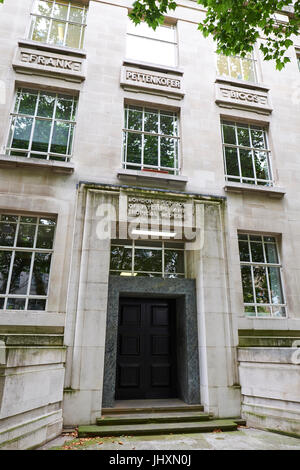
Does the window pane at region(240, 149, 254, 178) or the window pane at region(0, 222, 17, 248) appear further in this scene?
the window pane at region(240, 149, 254, 178)

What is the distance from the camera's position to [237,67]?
10570mm

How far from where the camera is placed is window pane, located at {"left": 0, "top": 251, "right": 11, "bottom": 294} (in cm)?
670

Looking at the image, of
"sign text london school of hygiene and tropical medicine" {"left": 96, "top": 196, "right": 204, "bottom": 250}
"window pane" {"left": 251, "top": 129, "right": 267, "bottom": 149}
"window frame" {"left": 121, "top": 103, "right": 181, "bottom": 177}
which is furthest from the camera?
"window pane" {"left": 251, "top": 129, "right": 267, "bottom": 149}

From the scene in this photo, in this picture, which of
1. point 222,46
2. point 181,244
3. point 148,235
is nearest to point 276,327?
point 181,244

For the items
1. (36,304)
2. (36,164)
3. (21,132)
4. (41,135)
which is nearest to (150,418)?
(36,304)

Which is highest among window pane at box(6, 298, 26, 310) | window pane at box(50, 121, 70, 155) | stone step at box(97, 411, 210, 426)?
window pane at box(50, 121, 70, 155)

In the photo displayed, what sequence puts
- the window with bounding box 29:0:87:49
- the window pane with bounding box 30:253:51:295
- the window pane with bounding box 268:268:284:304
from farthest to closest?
1. the window with bounding box 29:0:87:49
2. the window pane with bounding box 268:268:284:304
3. the window pane with bounding box 30:253:51:295

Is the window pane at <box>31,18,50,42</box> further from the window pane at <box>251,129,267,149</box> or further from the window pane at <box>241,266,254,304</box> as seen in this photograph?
the window pane at <box>241,266,254,304</box>

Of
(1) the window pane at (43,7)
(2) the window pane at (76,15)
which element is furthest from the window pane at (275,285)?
(1) the window pane at (43,7)

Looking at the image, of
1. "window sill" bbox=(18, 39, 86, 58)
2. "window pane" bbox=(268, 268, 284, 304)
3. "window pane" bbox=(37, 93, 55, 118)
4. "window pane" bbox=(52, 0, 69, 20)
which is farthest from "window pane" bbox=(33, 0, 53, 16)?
"window pane" bbox=(268, 268, 284, 304)

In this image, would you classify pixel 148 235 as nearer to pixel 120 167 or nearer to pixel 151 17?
pixel 120 167

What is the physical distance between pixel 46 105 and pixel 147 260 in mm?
5527

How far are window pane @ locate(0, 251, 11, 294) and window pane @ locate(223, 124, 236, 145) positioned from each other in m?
7.50
